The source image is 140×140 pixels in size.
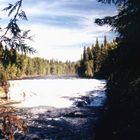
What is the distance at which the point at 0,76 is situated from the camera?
4.10 m

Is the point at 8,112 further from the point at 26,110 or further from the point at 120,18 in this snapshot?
the point at 26,110

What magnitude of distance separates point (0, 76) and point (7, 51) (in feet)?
1.69

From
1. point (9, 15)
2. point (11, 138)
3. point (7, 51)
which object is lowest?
point (11, 138)

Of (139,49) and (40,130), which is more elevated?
(139,49)

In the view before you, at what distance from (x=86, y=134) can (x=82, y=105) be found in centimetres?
1654

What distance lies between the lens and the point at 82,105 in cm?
3975

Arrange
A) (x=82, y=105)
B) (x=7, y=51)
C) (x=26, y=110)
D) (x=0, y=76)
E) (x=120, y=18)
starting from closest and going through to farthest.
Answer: (x=0, y=76) → (x=7, y=51) → (x=120, y=18) → (x=26, y=110) → (x=82, y=105)

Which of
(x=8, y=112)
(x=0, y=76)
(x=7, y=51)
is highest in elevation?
(x=7, y=51)

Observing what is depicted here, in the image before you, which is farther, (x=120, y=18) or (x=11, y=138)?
(x=120, y=18)

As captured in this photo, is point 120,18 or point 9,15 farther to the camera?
point 120,18

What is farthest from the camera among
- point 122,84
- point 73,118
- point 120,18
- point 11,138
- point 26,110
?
point 26,110

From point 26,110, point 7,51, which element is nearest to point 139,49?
point 7,51

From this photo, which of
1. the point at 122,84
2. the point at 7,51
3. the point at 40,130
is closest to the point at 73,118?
the point at 40,130

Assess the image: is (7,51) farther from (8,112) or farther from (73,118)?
(73,118)
